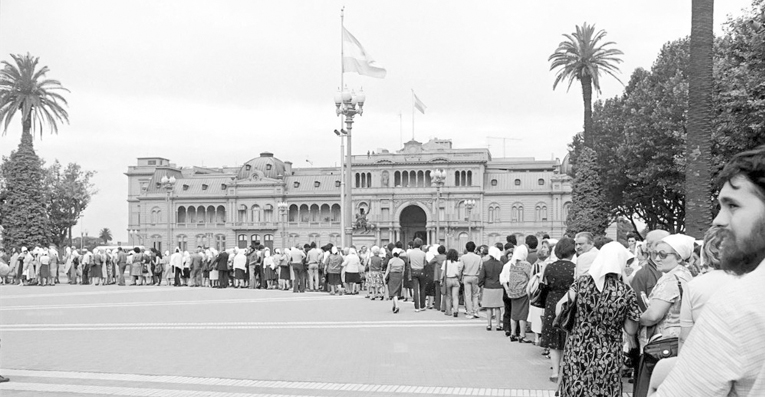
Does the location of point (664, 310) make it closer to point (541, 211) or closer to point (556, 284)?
point (556, 284)

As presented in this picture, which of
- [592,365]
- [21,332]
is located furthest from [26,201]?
[592,365]

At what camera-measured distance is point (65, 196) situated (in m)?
65.5

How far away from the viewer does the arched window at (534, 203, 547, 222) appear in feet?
262

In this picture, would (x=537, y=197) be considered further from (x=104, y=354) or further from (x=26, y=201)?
(x=104, y=354)

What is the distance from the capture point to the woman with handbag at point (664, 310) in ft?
16.5

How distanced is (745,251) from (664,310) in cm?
413

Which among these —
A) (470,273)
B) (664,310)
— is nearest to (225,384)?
(664,310)

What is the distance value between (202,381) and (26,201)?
39295mm

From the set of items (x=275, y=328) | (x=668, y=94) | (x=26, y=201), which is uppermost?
(x=668, y=94)

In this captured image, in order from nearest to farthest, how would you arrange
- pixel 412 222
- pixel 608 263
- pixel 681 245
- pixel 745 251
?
1. pixel 745 251
2. pixel 608 263
3. pixel 681 245
4. pixel 412 222

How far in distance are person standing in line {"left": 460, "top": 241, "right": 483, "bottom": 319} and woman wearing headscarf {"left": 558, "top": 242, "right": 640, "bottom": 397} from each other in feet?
32.2

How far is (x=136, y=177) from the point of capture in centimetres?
9325

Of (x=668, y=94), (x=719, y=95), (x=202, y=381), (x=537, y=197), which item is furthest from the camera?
(x=537, y=197)

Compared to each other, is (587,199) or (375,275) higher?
(587,199)
